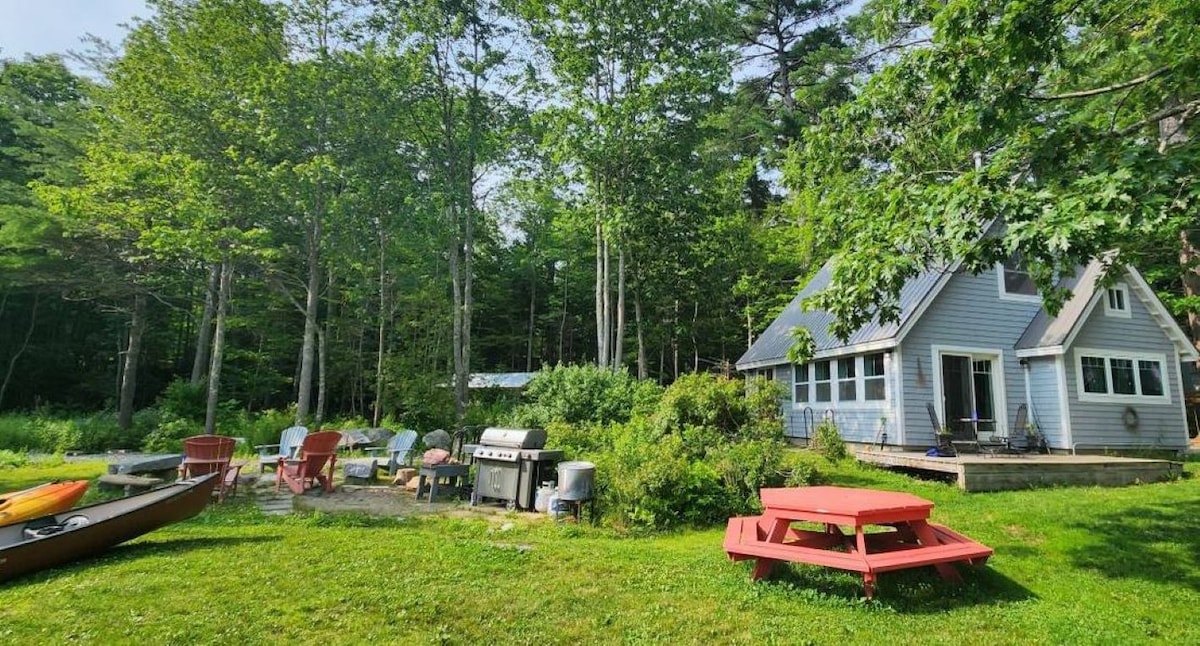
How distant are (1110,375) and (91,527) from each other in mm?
16600

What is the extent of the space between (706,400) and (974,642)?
262 inches

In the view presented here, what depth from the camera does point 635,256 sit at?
2269cm

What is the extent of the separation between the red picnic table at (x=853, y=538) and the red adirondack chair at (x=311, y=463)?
6.60 m

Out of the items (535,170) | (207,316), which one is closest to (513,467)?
(535,170)

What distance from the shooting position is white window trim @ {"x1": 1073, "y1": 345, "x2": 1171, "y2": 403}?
1208 cm

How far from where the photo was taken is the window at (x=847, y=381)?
13.4 m

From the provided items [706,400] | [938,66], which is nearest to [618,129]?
[706,400]

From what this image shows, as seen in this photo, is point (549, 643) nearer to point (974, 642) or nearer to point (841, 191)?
point (974, 642)

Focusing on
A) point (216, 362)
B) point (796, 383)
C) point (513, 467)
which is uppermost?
point (216, 362)

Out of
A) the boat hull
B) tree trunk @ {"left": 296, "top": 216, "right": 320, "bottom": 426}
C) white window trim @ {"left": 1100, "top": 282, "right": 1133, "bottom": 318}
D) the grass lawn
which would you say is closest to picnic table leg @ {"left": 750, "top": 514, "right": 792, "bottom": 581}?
the grass lawn

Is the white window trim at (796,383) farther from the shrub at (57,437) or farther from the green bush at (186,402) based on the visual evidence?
the shrub at (57,437)

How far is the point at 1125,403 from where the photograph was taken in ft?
40.9

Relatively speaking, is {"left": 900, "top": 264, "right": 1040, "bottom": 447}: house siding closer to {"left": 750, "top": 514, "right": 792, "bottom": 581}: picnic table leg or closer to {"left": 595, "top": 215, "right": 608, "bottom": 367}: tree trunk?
{"left": 595, "top": 215, "right": 608, "bottom": 367}: tree trunk

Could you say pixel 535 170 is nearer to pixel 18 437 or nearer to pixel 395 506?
pixel 395 506
